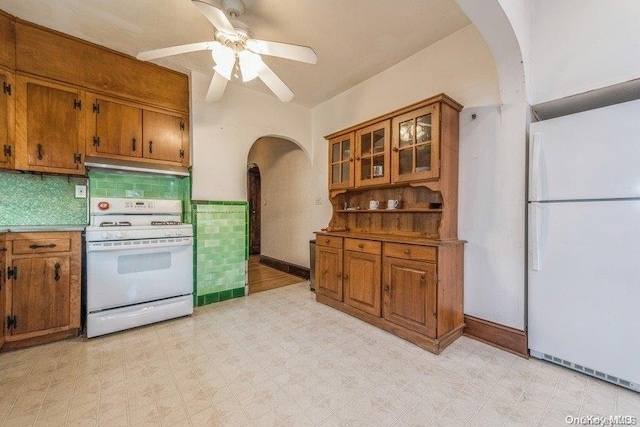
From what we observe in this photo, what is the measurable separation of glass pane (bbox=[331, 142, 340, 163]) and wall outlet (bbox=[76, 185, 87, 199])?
8.85 feet

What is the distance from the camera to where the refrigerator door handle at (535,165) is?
1946 millimetres

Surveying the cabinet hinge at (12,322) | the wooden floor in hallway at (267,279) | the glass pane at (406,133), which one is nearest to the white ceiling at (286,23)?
the glass pane at (406,133)

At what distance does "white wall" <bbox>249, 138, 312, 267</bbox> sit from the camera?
4.47m

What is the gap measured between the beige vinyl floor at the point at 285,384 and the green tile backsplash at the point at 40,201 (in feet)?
3.87

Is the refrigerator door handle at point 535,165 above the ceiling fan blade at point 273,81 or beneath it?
beneath

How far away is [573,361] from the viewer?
1.81m

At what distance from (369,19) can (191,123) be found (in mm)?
2236

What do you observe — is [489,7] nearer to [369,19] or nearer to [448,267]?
[369,19]

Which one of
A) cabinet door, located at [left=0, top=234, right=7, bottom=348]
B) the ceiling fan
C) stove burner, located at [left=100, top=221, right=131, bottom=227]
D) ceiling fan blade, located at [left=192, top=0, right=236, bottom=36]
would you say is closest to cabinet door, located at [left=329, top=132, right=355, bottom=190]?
the ceiling fan

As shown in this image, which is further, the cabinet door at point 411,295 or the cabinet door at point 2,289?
the cabinet door at point 411,295

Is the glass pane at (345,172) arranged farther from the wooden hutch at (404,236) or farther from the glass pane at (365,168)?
the glass pane at (365,168)

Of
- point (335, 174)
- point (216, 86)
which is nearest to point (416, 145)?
point (335, 174)

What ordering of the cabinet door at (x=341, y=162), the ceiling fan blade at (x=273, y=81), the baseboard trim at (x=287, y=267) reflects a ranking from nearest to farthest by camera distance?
1. the ceiling fan blade at (x=273, y=81)
2. the cabinet door at (x=341, y=162)
3. the baseboard trim at (x=287, y=267)

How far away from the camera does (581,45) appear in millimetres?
1880
